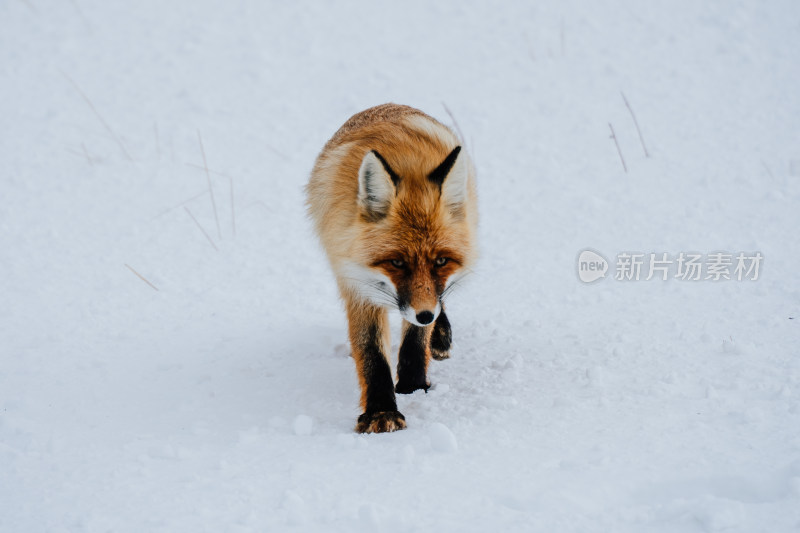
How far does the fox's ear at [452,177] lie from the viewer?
156 inches

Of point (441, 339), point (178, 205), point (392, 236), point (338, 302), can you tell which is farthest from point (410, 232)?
point (178, 205)

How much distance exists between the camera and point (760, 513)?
118 inches

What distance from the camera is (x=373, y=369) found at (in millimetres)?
4332

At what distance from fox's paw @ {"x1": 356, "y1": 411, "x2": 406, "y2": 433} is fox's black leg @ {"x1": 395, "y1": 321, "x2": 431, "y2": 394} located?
1.59 ft

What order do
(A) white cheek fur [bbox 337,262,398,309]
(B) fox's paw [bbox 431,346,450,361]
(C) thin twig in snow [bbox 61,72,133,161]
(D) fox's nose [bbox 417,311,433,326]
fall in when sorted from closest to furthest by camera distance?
(D) fox's nose [bbox 417,311,433,326]
(A) white cheek fur [bbox 337,262,398,309]
(B) fox's paw [bbox 431,346,450,361]
(C) thin twig in snow [bbox 61,72,133,161]

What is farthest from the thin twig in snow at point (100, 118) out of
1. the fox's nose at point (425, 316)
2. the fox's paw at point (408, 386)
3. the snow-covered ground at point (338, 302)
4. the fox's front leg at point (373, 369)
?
the fox's nose at point (425, 316)

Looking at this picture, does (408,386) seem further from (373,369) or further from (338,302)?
(338,302)

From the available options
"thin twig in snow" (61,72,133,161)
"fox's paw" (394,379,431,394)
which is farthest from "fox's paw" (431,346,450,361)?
"thin twig in snow" (61,72,133,161)

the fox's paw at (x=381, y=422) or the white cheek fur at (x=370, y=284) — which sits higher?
the white cheek fur at (x=370, y=284)

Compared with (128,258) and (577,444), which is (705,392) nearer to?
(577,444)

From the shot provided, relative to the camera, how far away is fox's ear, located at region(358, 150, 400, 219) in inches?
151

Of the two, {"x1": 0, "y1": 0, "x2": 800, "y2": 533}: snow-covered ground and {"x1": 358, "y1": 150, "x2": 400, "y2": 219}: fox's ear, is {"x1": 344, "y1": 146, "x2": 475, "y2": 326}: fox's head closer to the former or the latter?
{"x1": 358, "y1": 150, "x2": 400, "y2": 219}: fox's ear

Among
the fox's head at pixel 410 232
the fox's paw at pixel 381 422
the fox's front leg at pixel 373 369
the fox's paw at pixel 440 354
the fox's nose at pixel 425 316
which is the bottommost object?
the fox's paw at pixel 440 354

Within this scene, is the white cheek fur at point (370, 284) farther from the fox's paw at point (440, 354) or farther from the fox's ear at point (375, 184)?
the fox's paw at point (440, 354)
